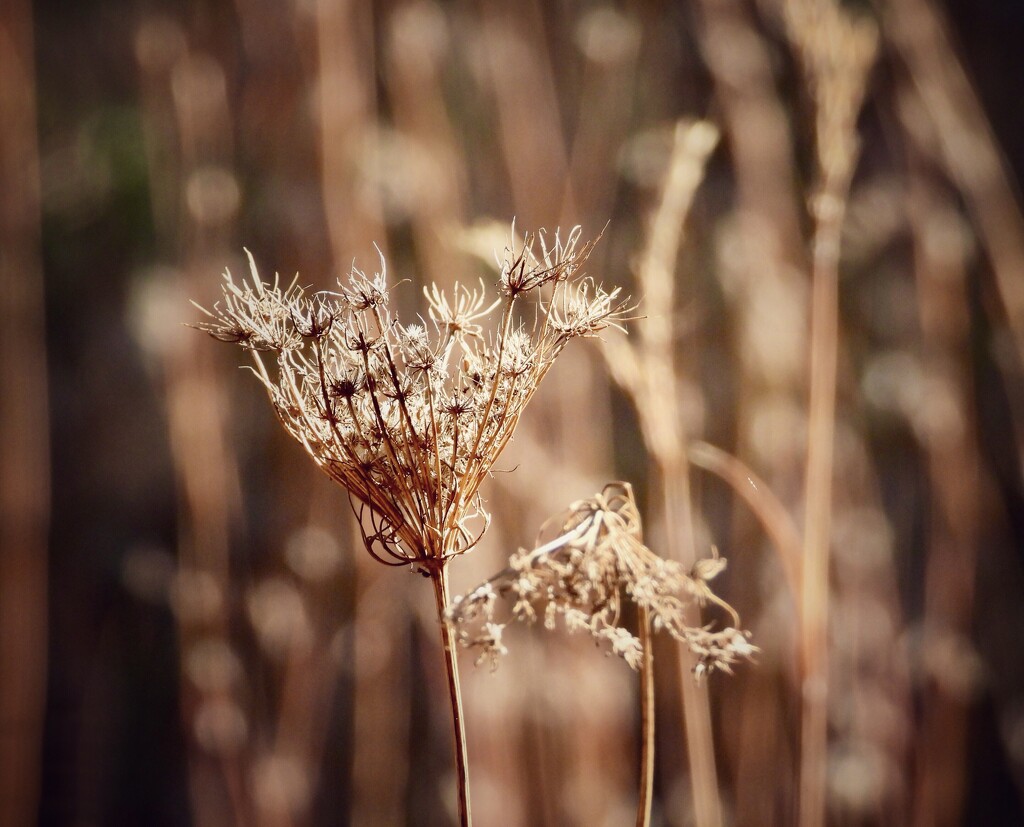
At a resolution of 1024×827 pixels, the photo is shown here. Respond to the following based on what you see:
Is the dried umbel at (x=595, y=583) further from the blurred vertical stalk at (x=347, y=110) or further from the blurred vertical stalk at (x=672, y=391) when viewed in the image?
the blurred vertical stalk at (x=347, y=110)

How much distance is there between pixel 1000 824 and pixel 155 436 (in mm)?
1795

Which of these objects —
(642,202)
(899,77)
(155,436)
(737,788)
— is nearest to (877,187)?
(899,77)

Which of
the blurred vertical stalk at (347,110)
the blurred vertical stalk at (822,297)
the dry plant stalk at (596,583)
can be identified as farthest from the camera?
the blurred vertical stalk at (347,110)

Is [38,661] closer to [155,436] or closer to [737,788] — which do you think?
[155,436]

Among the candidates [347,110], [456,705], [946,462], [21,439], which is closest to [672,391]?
[946,462]

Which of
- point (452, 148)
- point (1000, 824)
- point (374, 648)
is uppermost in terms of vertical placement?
point (452, 148)

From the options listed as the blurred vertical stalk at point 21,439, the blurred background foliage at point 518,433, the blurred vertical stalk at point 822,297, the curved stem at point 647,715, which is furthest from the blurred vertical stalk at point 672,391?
the blurred vertical stalk at point 21,439

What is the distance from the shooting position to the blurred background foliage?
1243 millimetres

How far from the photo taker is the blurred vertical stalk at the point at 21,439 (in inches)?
48.0

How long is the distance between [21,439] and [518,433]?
0.93 metres

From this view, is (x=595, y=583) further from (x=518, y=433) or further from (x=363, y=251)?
(x=363, y=251)

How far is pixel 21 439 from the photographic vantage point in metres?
1.24

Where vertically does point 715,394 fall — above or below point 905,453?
above

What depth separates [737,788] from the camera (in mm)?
1252
